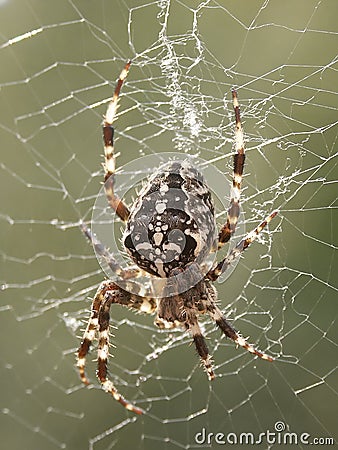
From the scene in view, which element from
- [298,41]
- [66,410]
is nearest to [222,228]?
[298,41]

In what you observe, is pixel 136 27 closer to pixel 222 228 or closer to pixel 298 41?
pixel 298 41

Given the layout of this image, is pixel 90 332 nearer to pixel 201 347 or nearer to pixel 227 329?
Answer: pixel 201 347

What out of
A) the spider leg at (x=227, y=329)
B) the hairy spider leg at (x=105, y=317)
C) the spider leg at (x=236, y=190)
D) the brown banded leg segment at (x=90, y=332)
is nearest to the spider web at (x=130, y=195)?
the spider leg at (x=236, y=190)

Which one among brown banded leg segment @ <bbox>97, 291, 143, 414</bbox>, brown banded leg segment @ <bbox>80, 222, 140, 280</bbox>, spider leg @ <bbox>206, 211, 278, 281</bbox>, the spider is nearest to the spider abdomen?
the spider

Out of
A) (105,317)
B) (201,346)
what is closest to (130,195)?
(105,317)

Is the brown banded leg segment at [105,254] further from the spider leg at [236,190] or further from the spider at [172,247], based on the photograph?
the spider leg at [236,190]
